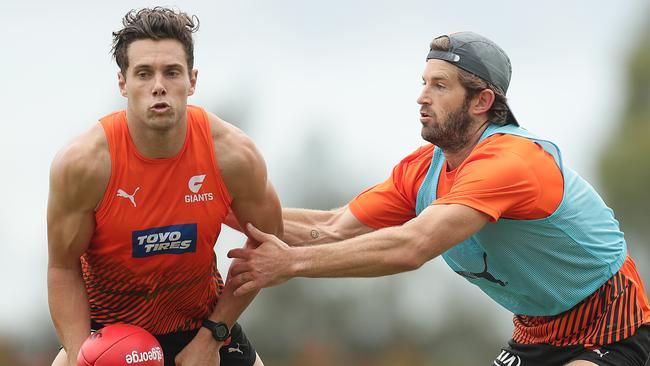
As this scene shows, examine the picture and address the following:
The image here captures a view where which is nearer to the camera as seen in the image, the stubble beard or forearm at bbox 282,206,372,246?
the stubble beard

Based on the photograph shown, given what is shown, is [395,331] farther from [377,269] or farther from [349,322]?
[377,269]

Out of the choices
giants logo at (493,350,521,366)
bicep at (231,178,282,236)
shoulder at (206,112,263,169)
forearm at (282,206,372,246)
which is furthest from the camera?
forearm at (282,206,372,246)

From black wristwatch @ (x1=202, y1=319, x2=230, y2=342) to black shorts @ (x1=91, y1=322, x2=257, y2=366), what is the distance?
228mm

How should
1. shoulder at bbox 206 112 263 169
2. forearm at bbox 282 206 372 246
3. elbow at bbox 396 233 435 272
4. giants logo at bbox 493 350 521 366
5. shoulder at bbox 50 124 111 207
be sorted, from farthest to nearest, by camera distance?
forearm at bbox 282 206 372 246 < giants logo at bbox 493 350 521 366 < shoulder at bbox 206 112 263 169 < elbow at bbox 396 233 435 272 < shoulder at bbox 50 124 111 207

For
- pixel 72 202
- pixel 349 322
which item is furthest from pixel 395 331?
pixel 72 202

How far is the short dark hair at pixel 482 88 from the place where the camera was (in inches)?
315

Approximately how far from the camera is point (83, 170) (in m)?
7.21

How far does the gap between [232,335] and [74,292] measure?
122 cm

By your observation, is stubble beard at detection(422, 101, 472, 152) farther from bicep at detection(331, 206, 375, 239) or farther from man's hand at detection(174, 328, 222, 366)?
man's hand at detection(174, 328, 222, 366)

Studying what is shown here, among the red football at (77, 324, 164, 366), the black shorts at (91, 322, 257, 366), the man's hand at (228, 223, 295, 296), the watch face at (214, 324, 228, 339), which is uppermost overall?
the man's hand at (228, 223, 295, 296)

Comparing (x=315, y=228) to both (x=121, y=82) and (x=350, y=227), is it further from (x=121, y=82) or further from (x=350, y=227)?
(x=121, y=82)

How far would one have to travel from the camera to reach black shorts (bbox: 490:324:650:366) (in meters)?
7.79

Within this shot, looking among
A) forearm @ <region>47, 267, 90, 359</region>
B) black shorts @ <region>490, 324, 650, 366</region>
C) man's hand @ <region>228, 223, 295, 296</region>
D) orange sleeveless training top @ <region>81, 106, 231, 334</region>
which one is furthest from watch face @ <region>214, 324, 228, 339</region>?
black shorts @ <region>490, 324, 650, 366</region>

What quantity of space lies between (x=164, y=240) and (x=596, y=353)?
112 inches
